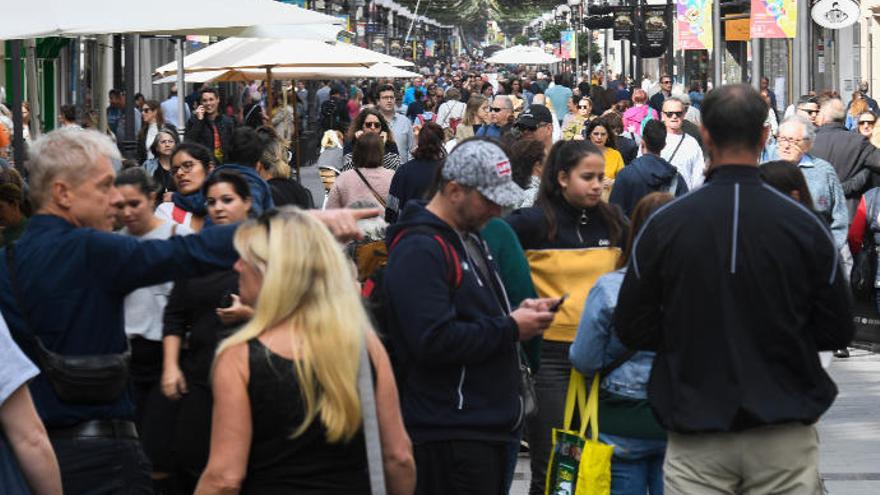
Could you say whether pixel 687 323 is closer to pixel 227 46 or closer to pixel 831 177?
pixel 831 177

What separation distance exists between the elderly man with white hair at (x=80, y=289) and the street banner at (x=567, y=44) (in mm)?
63977

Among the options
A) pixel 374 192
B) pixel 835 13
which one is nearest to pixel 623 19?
pixel 835 13

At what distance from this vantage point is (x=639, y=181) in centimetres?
1132

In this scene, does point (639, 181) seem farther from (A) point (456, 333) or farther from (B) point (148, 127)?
(B) point (148, 127)

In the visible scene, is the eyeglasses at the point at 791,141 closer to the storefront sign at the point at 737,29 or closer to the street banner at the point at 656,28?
the storefront sign at the point at 737,29

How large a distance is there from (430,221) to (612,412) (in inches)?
45.7

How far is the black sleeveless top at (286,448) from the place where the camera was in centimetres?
421

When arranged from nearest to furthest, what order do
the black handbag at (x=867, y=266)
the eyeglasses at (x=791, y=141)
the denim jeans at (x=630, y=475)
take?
the denim jeans at (x=630, y=475) → the eyeglasses at (x=791, y=141) → the black handbag at (x=867, y=266)

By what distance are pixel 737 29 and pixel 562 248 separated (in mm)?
29411

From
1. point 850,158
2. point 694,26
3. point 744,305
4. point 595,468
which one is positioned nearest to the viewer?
point 744,305

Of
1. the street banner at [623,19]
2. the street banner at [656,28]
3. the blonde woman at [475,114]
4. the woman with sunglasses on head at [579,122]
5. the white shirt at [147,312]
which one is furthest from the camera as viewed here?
the street banner at [623,19]

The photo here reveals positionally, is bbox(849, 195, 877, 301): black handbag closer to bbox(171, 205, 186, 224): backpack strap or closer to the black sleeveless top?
bbox(171, 205, 186, 224): backpack strap

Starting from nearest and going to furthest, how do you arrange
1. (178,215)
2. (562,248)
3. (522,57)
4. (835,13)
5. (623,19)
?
(562,248) → (178,215) → (835,13) → (623,19) → (522,57)

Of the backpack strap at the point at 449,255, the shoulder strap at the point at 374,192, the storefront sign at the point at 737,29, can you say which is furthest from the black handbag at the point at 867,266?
the storefront sign at the point at 737,29
